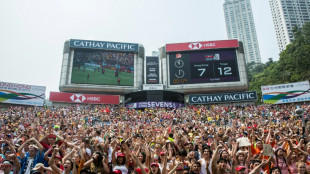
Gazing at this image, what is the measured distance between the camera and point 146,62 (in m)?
40.3

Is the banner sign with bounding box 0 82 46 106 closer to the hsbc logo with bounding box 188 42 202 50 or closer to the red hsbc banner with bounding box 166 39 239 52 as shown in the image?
the red hsbc banner with bounding box 166 39 239 52

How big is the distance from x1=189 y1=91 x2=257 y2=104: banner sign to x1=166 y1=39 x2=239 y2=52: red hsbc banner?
32.0ft

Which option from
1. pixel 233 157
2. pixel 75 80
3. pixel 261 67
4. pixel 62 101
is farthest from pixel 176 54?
pixel 261 67

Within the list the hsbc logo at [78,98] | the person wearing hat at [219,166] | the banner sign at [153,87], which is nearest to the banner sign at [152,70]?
the banner sign at [153,87]

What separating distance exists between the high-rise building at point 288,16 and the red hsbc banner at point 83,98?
120 meters

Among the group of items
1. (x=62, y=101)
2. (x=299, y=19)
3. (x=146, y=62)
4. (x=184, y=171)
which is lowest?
(x=184, y=171)

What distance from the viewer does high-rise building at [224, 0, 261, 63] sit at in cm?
15525

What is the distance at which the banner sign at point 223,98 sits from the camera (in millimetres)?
34688

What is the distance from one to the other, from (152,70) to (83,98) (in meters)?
14.4

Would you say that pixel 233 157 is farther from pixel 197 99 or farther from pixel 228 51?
pixel 228 51

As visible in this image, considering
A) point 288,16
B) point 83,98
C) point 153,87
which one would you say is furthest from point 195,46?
point 288,16

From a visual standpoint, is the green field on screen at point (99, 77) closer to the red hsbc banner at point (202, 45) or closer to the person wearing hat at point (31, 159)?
the red hsbc banner at point (202, 45)

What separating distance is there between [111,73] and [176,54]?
44.3 ft

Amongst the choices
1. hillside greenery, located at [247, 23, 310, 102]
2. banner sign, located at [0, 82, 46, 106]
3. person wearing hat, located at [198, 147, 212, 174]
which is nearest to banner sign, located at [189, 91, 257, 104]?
hillside greenery, located at [247, 23, 310, 102]
